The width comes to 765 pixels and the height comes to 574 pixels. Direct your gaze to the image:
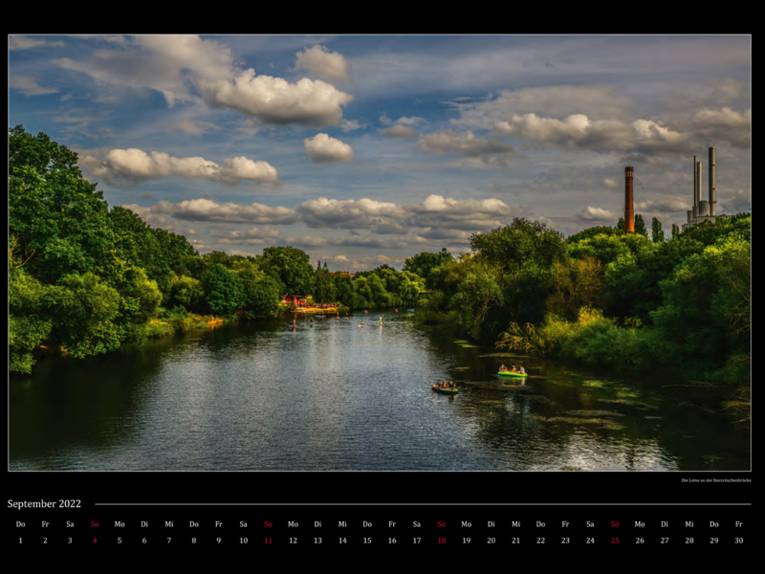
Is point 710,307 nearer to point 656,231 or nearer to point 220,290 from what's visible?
point 656,231

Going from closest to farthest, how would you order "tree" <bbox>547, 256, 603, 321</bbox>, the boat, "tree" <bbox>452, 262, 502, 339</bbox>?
1. the boat
2. "tree" <bbox>547, 256, 603, 321</bbox>
3. "tree" <bbox>452, 262, 502, 339</bbox>

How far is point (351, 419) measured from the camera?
18.7 m

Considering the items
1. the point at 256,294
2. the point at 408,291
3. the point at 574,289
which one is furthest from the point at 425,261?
the point at 574,289

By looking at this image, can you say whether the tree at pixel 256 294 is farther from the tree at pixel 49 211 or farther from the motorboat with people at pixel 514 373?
the motorboat with people at pixel 514 373

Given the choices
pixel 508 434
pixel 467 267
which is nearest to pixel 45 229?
pixel 508 434

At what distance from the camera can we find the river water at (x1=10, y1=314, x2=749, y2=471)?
14.4m

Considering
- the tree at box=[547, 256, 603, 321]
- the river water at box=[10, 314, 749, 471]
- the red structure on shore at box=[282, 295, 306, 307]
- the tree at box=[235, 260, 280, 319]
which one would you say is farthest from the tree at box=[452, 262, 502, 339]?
the red structure on shore at box=[282, 295, 306, 307]

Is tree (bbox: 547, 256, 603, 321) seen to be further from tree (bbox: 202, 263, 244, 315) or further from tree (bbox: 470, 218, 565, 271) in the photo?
tree (bbox: 202, 263, 244, 315)

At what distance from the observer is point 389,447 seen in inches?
616

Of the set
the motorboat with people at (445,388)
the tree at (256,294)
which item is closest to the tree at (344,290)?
the tree at (256,294)

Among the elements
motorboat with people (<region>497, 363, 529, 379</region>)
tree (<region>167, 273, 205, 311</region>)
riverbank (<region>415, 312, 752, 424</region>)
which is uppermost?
tree (<region>167, 273, 205, 311</region>)
